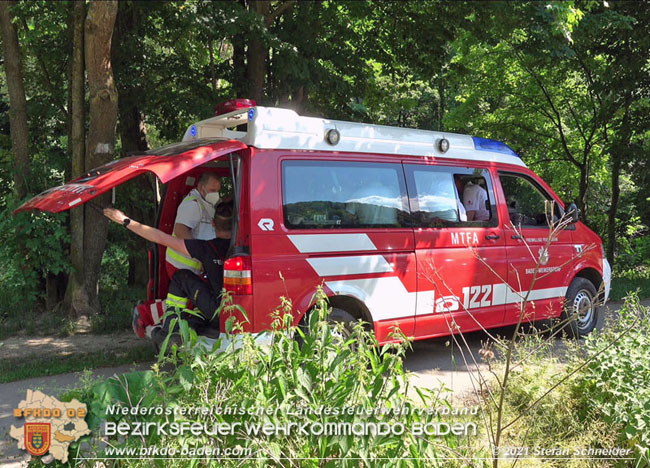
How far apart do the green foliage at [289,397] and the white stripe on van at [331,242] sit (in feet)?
6.55

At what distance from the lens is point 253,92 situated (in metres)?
10.2

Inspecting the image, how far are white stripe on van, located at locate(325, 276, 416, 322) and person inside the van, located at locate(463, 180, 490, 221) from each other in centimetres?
136

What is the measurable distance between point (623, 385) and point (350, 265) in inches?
99.6

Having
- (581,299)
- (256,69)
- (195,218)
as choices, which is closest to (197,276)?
(195,218)

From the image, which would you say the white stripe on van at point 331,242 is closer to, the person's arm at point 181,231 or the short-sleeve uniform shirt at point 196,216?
the short-sleeve uniform shirt at point 196,216

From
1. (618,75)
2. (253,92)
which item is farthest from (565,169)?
(253,92)

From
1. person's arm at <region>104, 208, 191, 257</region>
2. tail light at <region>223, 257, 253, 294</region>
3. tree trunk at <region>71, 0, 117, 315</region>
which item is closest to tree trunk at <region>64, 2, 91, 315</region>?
tree trunk at <region>71, 0, 117, 315</region>

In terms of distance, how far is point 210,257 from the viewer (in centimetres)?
518

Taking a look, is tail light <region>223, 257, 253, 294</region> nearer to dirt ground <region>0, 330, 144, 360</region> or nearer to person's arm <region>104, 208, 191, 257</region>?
person's arm <region>104, 208, 191, 257</region>

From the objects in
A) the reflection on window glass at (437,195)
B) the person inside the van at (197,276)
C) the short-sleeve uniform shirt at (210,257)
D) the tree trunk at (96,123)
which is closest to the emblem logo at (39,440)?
the person inside the van at (197,276)

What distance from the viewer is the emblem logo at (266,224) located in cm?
486

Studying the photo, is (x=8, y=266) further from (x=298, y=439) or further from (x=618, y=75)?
(x=618, y=75)

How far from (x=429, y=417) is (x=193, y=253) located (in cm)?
298

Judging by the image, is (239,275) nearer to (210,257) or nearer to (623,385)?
(210,257)
